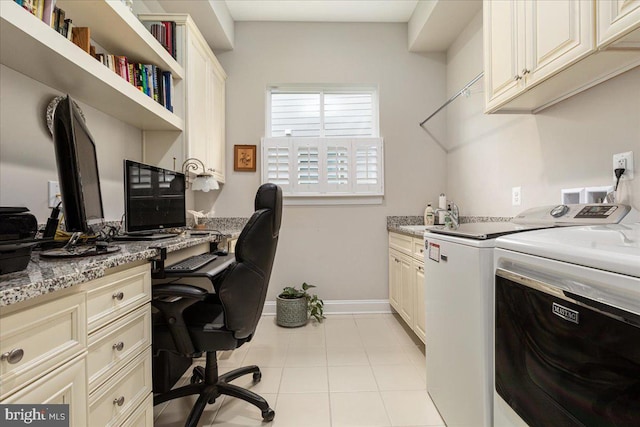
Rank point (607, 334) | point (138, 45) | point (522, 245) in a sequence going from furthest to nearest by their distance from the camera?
point (138, 45), point (522, 245), point (607, 334)

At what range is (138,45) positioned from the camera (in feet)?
6.02

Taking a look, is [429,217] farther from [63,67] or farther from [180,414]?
[63,67]

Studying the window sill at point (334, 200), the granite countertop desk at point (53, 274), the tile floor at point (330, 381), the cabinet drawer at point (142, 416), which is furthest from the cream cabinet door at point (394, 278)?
the granite countertop desk at point (53, 274)

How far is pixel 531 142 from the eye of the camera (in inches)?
72.2

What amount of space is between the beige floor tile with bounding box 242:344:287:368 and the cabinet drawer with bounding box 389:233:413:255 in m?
1.28

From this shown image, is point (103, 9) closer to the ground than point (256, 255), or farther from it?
farther from it

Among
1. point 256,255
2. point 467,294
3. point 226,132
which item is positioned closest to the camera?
point 467,294

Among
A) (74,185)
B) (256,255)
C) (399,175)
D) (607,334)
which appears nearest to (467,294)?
(607,334)

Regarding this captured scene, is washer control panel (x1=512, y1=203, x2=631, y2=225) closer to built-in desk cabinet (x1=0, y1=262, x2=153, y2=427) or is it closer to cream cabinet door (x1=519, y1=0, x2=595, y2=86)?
cream cabinet door (x1=519, y1=0, x2=595, y2=86)

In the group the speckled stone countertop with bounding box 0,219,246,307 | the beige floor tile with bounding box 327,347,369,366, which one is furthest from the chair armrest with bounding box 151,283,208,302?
the beige floor tile with bounding box 327,347,369,366

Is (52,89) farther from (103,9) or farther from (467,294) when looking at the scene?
(467,294)

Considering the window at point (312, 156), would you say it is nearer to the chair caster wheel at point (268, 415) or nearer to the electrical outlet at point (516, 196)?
the electrical outlet at point (516, 196)

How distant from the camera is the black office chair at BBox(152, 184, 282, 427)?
123cm

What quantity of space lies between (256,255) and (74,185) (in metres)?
0.72
